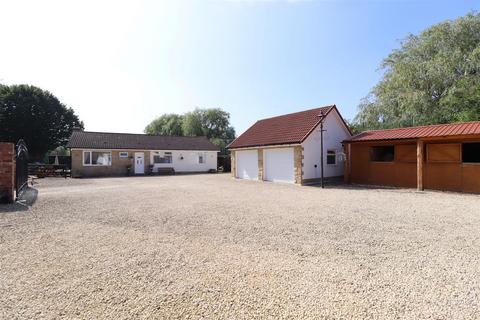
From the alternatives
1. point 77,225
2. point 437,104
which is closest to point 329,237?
point 77,225

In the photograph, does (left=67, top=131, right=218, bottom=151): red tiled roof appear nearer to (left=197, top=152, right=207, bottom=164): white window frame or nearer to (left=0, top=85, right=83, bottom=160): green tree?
(left=197, top=152, right=207, bottom=164): white window frame

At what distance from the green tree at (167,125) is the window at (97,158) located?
2109 cm

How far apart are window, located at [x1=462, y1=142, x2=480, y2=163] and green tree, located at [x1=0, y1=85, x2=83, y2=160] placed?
4477 centimetres

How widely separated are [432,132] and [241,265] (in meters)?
12.8

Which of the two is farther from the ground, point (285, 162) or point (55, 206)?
point (285, 162)

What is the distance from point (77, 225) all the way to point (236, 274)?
4.82 meters

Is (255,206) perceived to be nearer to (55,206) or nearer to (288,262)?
(288,262)

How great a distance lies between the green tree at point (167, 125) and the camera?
4851 centimetres

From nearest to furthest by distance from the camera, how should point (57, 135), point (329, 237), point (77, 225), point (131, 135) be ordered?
1. point (329, 237)
2. point (77, 225)
3. point (131, 135)
4. point (57, 135)

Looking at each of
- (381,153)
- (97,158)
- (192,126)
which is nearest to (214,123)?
(192,126)

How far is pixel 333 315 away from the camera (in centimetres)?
286

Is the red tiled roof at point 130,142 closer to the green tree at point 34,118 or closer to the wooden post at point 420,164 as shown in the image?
the green tree at point 34,118

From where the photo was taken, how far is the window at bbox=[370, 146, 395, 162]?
16.0 meters

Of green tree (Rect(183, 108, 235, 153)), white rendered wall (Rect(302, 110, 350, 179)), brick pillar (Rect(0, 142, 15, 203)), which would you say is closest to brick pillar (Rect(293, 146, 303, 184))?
white rendered wall (Rect(302, 110, 350, 179))
